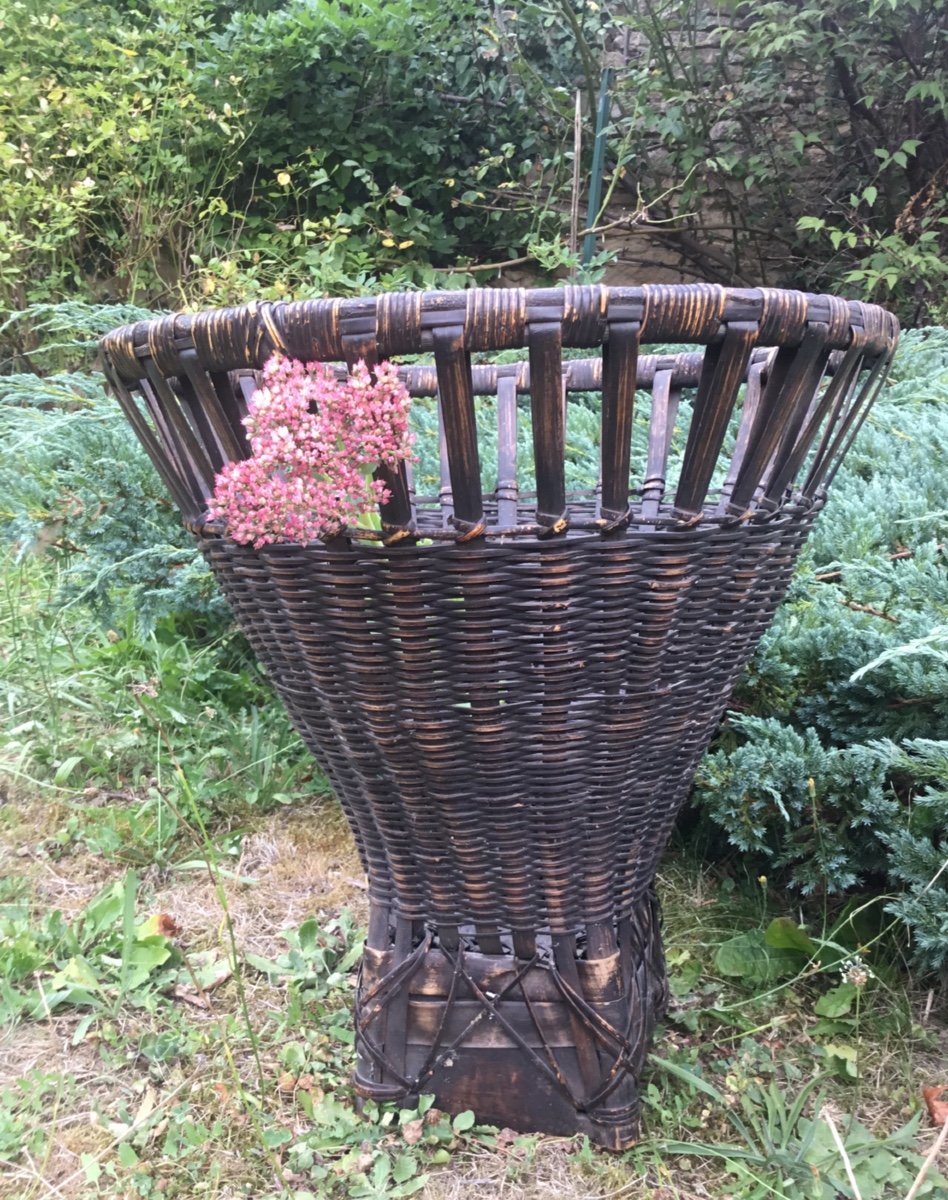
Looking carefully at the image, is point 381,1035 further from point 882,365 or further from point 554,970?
point 882,365

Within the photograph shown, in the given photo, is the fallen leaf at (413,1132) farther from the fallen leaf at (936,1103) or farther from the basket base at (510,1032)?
the fallen leaf at (936,1103)

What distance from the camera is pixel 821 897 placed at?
4.29ft

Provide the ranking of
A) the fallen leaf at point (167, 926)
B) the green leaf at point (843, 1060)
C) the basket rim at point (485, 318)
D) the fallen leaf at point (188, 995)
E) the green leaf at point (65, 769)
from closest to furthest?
the basket rim at point (485, 318) < the green leaf at point (843, 1060) < the fallen leaf at point (188, 995) < the fallen leaf at point (167, 926) < the green leaf at point (65, 769)

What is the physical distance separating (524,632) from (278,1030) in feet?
2.61

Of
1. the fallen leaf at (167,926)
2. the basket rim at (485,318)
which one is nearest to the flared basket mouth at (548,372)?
the basket rim at (485,318)

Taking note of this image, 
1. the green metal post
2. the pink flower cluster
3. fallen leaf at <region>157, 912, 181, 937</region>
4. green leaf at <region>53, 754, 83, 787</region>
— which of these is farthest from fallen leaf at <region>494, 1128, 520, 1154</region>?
the green metal post

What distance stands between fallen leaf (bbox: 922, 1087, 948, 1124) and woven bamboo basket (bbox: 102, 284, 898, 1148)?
0.37m

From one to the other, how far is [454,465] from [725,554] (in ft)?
0.89

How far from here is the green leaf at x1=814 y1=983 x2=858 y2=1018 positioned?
1148 mm

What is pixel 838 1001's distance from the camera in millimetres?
1156

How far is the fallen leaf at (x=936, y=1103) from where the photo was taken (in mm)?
998

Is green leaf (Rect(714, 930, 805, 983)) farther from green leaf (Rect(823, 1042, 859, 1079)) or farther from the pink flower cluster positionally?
the pink flower cluster

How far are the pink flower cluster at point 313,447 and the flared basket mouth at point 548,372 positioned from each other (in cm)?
2

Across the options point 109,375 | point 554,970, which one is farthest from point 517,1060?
point 109,375
